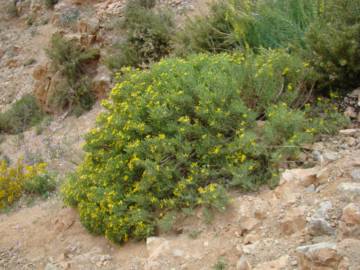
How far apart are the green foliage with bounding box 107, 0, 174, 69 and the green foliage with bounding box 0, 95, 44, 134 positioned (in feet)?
7.84

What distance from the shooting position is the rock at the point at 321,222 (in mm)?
3230

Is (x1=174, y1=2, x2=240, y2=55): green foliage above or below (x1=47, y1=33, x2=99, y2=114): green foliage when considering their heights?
above

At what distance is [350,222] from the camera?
313cm

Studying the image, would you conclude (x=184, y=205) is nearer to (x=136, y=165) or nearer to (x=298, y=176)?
(x=136, y=165)

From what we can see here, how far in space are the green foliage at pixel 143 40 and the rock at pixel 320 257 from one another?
Result: 602cm

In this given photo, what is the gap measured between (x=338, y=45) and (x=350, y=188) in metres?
1.76

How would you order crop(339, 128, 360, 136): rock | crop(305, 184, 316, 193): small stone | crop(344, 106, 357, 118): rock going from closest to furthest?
1. crop(305, 184, 316, 193): small stone
2. crop(339, 128, 360, 136): rock
3. crop(344, 106, 357, 118): rock

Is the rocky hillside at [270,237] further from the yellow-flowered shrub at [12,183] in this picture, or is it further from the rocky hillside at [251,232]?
the yellow-flowered shrub at [12,183]

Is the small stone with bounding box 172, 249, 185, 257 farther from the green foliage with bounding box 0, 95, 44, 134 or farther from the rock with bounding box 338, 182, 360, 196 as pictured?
the green foliage with bounding box 0, 95, 44, 134

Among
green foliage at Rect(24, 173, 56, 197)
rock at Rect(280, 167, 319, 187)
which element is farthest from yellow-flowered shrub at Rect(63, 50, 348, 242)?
green foliage at Rect(24, 173, 56, 197)

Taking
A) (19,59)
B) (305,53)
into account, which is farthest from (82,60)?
(305,53)

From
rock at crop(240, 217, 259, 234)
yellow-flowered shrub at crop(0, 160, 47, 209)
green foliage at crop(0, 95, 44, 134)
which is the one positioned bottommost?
green foliage at crop(0, 95, 44, 134)

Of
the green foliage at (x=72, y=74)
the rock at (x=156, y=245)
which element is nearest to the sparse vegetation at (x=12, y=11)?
the green foliage at (x=72, y=74)

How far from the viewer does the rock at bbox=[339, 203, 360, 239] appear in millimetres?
3073
